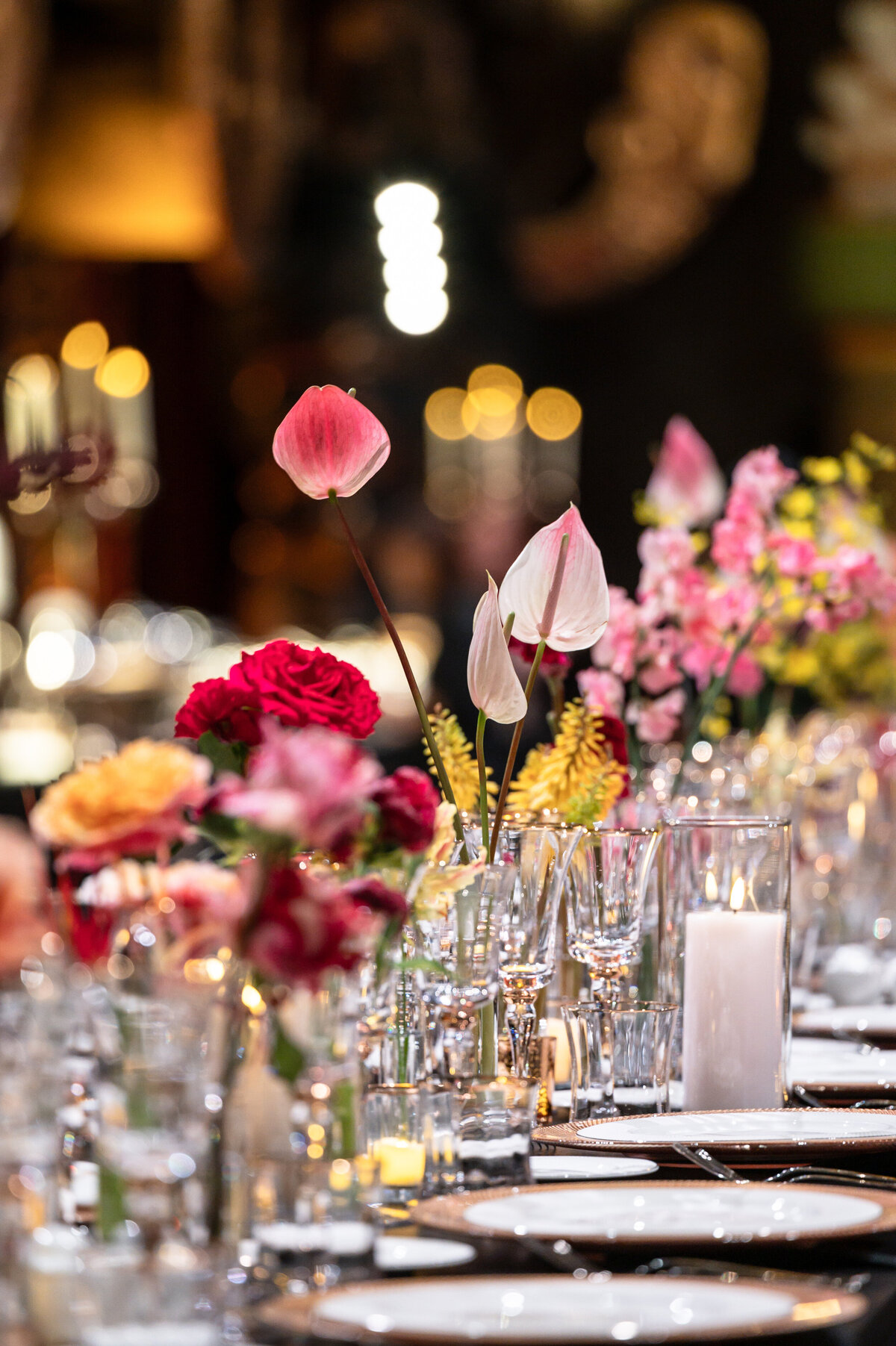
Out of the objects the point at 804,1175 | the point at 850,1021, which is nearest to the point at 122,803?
the point at 804,1175

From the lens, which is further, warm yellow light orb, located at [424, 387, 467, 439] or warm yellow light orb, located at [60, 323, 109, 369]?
warm yellow light orb, located at [424, 387, 467, 439]

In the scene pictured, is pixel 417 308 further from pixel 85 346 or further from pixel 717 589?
pixel 717 589

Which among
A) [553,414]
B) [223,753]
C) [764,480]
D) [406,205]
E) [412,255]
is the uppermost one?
[406,205]

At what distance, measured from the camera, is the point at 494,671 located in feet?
3.63

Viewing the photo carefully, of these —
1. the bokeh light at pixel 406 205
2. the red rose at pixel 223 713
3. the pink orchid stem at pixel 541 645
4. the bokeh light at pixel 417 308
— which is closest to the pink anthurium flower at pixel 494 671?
the pink orchid stem at pixel 541 645

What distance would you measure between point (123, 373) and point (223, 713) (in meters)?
6.06

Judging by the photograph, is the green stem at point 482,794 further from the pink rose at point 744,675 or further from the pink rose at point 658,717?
the pink rose at point 744,675

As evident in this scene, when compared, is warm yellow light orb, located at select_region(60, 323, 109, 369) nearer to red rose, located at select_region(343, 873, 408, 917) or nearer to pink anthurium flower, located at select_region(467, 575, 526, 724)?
pink anthurium flower, located at select_region(467, 575, 526, 724)

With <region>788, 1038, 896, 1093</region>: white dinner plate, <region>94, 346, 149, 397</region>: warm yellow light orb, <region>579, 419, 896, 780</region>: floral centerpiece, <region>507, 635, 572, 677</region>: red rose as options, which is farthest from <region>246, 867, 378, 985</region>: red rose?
<region>94, 346, 149, 397</region>: warm yellow light orb

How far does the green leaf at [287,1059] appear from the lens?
2.68ft

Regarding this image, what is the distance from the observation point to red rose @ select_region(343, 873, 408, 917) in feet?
2.93

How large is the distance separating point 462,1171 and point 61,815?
31cm

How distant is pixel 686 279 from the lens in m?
6.43

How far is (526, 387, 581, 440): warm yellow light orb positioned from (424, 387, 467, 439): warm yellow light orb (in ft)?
0.89
